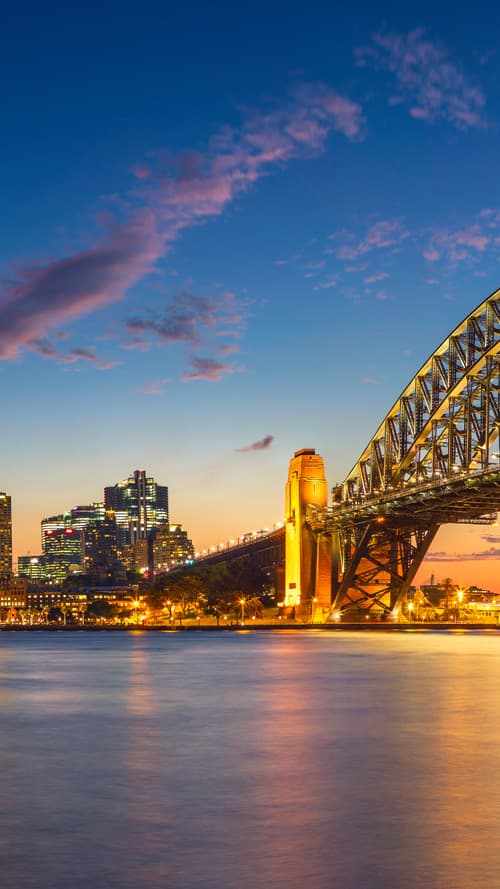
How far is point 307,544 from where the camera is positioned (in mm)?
127875

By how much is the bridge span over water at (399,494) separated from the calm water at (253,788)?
48247mm

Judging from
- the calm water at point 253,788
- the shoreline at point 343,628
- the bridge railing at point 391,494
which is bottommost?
the shoreline at point 343,628

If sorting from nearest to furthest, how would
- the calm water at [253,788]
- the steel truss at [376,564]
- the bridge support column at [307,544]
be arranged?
the calm water at [253,788] < the steel truss at [376,564] < the bridge support column at [307,544]

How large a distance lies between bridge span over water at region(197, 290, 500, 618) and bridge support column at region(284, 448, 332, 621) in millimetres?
114

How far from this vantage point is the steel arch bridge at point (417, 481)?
296ft

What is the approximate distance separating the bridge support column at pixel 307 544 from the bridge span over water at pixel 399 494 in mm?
114

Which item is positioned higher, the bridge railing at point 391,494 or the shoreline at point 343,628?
the bridge railing at point 391,494

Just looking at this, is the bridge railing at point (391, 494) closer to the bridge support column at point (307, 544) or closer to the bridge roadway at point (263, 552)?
the bridge support column at point (307, 544)

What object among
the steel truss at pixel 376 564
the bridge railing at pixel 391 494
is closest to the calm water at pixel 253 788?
the bridge railing at pixel 391 494

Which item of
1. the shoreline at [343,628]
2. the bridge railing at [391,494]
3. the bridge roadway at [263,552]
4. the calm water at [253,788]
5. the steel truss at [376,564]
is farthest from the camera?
the bridge roadway at [263,552]

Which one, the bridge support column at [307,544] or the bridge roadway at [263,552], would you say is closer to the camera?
the bridge support column at [307,544]

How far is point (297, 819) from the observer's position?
1628 centimetres

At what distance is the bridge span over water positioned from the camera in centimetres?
9075

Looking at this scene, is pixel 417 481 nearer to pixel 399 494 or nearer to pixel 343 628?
pixel 399 494
